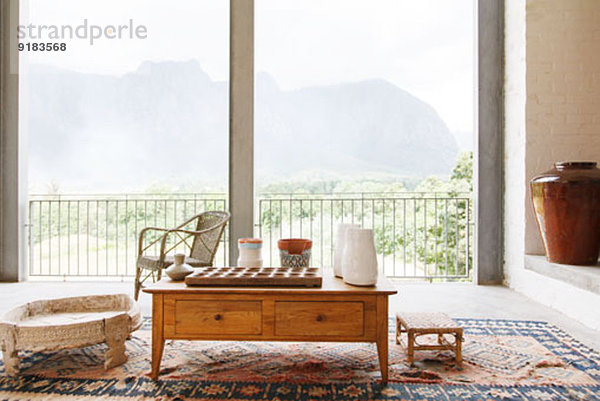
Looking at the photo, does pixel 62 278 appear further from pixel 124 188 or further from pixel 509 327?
pixel 509 327

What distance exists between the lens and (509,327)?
2662 millimetres

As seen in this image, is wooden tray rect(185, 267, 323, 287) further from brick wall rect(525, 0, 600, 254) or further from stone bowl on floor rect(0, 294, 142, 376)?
brick wall rect(525, 0, 600, 254)

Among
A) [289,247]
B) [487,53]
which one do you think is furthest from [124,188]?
[487,53]

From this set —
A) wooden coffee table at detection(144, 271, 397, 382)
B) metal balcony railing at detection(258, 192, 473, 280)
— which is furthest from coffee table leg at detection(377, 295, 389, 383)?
metal balcony railing at detection(258, 192, 473, 280)

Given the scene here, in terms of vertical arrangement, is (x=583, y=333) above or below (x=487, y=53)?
below

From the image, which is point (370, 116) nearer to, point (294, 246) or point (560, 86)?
point (560, 86)

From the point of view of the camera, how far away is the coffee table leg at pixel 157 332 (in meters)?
1.81

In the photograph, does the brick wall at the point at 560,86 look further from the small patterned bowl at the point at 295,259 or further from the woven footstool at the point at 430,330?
the small patterned bowl at the point at 295,259

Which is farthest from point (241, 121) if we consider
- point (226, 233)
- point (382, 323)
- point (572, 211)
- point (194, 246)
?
point (572, 211)

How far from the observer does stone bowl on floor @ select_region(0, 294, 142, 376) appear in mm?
1850

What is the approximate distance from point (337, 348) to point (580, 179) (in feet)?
6.28

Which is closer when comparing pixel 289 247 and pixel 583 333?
pixel 289 247

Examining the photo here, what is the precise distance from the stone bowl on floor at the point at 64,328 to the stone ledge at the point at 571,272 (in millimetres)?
2576

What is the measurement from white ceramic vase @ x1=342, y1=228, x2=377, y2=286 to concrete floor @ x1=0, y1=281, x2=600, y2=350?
1.39m
